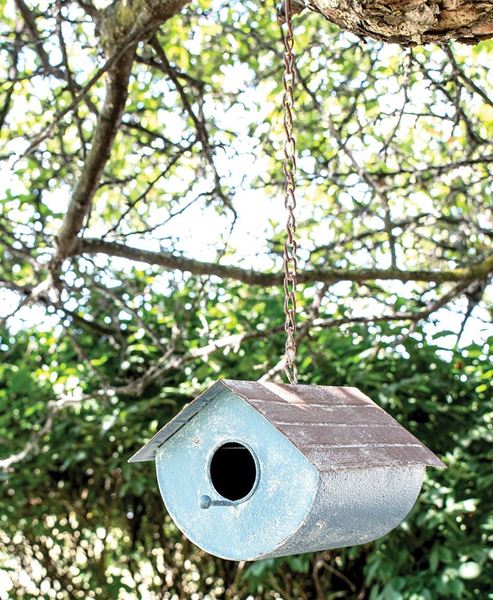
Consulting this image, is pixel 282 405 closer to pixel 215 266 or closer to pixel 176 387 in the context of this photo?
pixel 215 266

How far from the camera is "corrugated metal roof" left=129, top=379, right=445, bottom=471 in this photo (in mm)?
1716

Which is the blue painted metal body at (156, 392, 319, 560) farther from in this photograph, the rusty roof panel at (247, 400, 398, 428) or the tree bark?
the tree bark

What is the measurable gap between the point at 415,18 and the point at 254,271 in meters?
1.78

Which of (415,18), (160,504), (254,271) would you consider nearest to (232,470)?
(415,18)

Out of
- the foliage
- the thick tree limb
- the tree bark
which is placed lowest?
the foliage

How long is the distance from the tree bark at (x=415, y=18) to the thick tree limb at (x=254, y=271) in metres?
1.64

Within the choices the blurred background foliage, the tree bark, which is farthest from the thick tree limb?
the tree bark

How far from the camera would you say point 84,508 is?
482 centimetres

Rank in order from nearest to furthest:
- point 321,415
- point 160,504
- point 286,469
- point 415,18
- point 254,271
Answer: point 415,18
point 286,469
point 321,415
point 254,271
point 160,504

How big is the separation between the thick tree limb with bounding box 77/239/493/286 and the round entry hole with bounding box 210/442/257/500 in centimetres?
114

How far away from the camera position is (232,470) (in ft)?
6.90

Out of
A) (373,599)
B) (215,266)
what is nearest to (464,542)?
(373,599)

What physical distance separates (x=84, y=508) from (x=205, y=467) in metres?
3.11

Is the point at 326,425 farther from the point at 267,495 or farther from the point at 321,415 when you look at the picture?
the point at 267,495
